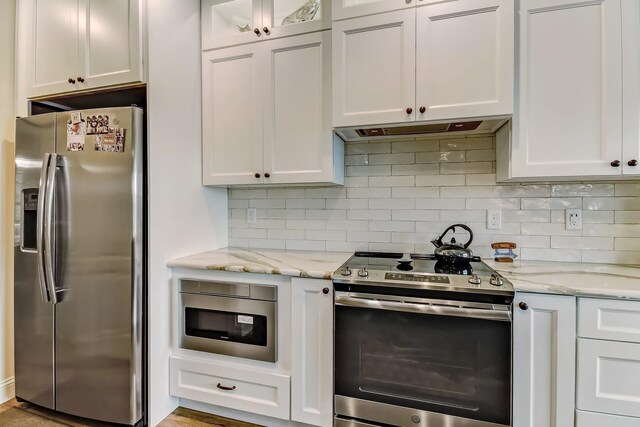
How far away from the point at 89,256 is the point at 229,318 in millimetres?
805

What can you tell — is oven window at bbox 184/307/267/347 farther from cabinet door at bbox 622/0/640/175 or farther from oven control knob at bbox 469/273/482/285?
cabinet door at bbox 622/0/640/175

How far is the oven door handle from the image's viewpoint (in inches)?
50.9

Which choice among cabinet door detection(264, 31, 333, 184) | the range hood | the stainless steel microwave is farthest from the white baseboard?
the range hood

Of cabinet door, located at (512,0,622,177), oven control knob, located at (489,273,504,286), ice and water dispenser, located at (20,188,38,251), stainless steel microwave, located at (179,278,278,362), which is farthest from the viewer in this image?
ice and water dispenser, located at (20,188,38,251)

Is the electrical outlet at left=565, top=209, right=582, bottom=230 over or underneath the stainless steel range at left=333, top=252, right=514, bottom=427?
over

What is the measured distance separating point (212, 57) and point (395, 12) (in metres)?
1.16

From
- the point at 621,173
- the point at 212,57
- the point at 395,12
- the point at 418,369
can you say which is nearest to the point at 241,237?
the point at 212,57

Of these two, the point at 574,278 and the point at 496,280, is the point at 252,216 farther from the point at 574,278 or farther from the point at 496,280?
the point at 574,278

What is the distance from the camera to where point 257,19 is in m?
1.94

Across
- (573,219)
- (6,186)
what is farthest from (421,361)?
(6,186)

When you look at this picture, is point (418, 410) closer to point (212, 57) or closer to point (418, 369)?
point (418, 369)

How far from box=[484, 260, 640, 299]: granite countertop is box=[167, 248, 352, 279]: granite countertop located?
855 mm

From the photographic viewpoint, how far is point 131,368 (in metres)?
1.62

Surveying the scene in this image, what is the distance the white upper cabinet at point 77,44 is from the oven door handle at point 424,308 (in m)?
1.59
